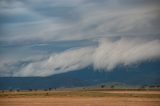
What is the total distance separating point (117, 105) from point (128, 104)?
509 mm

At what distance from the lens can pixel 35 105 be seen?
32.0 ft

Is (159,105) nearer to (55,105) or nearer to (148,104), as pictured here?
(148,104)

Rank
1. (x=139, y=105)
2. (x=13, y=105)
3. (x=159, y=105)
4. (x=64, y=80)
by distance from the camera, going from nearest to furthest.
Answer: (x=159, y=105) < (x=139, y=105) < (x=13, y=105) < (x=64, y=80)

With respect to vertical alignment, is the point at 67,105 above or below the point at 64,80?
below


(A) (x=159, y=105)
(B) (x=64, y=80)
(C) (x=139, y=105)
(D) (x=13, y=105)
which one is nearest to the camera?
(A) (x=159, y=105)

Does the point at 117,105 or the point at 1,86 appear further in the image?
the point at 1,86

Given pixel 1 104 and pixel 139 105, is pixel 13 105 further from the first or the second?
pixel 139 105

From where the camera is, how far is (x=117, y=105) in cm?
936

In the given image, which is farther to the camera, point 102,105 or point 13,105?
point 13,105

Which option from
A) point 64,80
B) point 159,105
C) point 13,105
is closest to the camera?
point 159,105

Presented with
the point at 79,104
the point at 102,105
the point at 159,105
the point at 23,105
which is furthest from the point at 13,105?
the point at 159,105

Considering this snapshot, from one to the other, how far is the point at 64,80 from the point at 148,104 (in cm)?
2239

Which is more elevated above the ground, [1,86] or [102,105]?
[1,86]

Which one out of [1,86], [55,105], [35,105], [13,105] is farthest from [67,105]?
[1,86]
